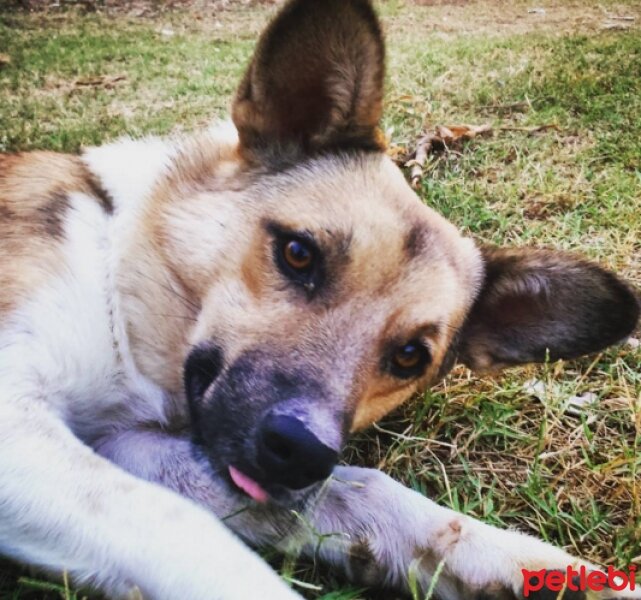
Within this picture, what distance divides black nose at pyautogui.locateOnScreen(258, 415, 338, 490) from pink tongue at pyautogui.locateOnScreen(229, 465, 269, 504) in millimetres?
202

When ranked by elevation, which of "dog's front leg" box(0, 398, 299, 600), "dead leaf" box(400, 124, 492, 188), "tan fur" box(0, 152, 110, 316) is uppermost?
"tan fur" box(0, 152, 110, 316)

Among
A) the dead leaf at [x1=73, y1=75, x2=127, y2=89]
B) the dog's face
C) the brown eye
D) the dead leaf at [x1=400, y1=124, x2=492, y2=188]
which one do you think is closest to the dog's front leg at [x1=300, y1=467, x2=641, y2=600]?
the dog's face

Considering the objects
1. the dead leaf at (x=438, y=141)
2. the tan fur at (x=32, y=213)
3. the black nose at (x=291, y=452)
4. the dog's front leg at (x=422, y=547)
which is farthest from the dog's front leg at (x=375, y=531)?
the dead leaf at (x=438, y=141)

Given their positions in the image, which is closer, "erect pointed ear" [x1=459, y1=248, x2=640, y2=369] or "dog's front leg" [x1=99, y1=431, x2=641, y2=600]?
"dog's front leg" [x1=99, y1=431, x2=641, y2=600]

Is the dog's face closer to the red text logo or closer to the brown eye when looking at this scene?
the brown eye

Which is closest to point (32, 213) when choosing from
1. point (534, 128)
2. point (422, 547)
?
point (422, 547)

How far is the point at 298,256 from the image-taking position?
2422 millimetres

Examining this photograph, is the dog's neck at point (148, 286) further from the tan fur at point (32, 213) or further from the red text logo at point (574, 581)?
the red text logo at point (574, 581)

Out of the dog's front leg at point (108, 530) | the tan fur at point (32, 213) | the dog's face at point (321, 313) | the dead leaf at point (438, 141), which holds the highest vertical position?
the tan fur at point (32, 213)

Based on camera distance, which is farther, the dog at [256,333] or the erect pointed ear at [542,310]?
the erect pointed ear at [542,310]

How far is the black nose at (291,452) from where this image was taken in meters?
1.91

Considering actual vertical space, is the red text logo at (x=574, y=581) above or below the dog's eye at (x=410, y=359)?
below

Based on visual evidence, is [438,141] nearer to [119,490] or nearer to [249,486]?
[249,486]

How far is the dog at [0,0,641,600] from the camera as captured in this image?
1864mm
